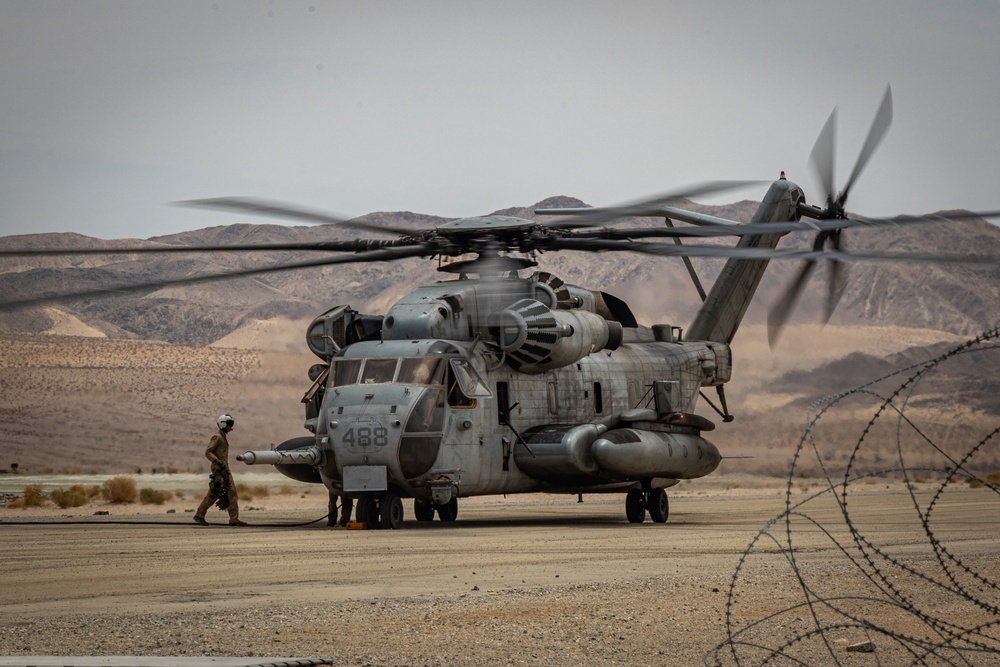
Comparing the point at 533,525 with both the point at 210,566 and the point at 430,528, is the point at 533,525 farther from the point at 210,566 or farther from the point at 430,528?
the point at 210,566

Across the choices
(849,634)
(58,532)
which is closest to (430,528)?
(58,532)

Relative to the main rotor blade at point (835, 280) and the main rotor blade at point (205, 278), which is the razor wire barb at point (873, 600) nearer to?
the main rotor blade at point (835, 280)

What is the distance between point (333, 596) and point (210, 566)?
133 inches

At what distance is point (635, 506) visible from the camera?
81.5 ft

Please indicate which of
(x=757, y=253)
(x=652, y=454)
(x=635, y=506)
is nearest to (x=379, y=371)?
(x=652, y=454)

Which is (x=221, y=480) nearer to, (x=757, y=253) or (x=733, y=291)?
(x=757, y=253)

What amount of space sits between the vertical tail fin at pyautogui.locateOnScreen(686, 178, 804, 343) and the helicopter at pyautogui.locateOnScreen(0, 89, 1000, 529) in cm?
158

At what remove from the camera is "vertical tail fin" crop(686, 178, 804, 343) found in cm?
2778

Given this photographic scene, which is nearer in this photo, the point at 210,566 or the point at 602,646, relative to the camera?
the point at 602,646

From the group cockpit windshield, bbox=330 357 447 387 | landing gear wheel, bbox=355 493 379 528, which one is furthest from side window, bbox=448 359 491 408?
landing gear wheel, bbox=355 493 379 528

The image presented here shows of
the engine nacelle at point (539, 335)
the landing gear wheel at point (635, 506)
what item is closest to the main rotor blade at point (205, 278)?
the engine nacelle at point (539, 335)

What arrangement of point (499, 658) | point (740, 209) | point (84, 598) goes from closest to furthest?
point (499, 658) → point (84, 598) → point (740, 209)

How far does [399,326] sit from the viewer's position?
22.5m

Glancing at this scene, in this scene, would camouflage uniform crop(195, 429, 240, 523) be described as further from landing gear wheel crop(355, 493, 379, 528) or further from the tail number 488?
the tail number 488
